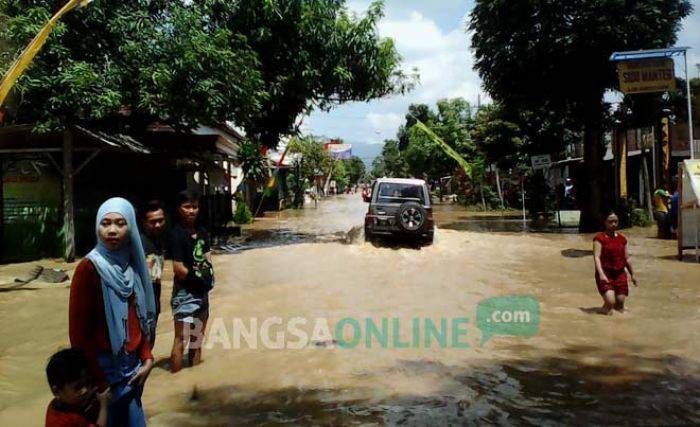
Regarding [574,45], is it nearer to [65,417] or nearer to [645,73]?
[645,73]

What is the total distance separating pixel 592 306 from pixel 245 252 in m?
9.09

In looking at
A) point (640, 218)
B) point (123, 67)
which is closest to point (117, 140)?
point (123, 67)

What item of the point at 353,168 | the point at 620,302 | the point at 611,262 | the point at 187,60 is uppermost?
the point at 353,168

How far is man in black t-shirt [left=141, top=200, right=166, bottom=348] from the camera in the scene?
4.59 m

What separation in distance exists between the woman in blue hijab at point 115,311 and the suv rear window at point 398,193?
1250 cm

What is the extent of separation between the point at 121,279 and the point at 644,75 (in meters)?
16.0

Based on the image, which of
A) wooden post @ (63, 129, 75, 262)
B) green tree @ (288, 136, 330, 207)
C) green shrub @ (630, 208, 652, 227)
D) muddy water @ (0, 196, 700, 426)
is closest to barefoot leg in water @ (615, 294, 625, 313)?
muddy water @ (0, 196, 700, 426)

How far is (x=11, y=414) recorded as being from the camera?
5.09 m

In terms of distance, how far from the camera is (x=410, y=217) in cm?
1482

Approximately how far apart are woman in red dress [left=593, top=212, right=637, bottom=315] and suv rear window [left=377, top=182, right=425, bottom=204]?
7.72 m

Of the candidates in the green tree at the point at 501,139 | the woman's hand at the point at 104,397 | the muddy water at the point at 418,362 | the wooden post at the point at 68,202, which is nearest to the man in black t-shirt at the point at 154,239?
the muddy water at the point at 418,362

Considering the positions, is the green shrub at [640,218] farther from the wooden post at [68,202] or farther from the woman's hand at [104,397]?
the woman's hand at [104,397]

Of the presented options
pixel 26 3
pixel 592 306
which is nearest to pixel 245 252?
pixel 26 3

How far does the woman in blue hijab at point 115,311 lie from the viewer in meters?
2.95
